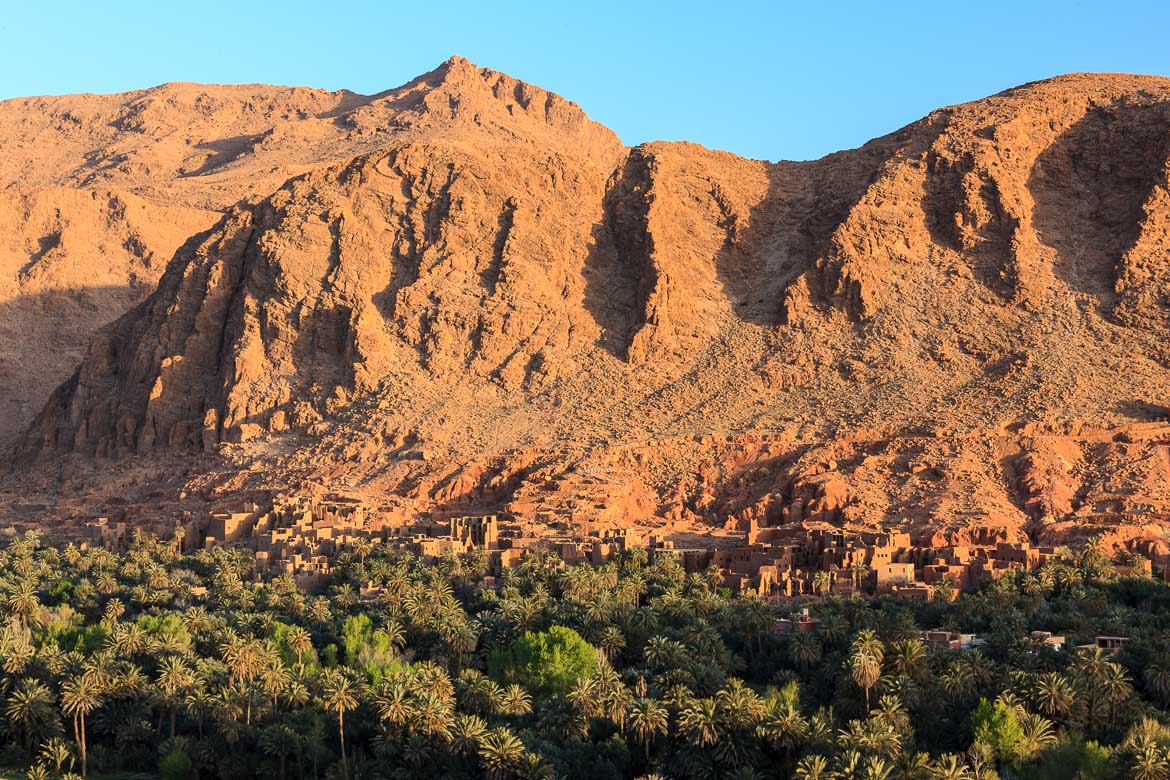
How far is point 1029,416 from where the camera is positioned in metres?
56.6

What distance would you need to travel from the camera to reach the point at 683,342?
217 ft

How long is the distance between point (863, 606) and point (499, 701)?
1178 cm

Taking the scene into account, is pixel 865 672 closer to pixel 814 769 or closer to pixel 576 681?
pixel 576 681

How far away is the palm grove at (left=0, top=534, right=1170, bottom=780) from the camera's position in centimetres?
3127

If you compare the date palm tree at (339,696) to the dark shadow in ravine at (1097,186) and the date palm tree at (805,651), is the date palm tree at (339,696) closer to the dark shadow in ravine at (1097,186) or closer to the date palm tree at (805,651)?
the date palm tree at (805,651)

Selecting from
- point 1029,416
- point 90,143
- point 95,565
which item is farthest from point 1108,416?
point 90,143

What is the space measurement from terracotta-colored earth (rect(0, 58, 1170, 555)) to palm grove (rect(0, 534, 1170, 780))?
8891mm

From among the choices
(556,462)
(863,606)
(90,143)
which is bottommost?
(863,606)

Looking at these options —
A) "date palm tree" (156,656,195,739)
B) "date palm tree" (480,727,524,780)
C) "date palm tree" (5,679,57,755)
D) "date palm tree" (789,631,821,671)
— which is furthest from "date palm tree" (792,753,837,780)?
"date palm tree" (5,679,57,755)

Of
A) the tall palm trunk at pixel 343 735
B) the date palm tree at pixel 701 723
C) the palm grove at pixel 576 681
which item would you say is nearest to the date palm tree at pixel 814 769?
the palm grove at pixel 576 681

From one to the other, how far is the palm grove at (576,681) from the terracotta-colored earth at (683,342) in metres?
8.89

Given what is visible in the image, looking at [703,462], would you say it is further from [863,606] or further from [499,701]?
[499,701]

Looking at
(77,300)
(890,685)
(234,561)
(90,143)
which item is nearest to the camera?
(890,685)

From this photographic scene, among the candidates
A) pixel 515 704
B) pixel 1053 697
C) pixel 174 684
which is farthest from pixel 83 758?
pixel 1053 697
